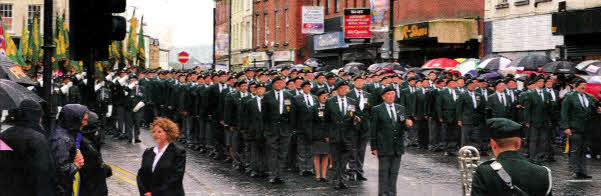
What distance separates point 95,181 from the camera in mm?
8383

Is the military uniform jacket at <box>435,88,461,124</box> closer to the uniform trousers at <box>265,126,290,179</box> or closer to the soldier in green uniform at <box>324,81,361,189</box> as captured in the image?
the soldier in green uniform at <box>324,81,361,189</box>

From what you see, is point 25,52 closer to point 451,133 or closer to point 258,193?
point 451,133

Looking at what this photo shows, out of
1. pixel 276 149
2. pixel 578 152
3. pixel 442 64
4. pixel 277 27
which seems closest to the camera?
pixel 276 149

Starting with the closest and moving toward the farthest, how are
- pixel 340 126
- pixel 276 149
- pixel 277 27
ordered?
pixel 340 126
pixel 276 149
pixel 277 27

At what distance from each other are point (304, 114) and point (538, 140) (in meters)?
5.77

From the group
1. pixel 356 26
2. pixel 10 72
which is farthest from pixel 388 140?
pixel 356 26

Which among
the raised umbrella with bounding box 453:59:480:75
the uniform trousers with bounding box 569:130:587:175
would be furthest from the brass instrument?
the raised umbrella with bounding box 453:59:480:75

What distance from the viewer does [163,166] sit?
25.7 feet

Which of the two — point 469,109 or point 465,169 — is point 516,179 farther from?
point 469,109

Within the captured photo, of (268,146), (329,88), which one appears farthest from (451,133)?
(268,146)

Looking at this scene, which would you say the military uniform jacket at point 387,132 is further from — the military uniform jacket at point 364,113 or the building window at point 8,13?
the building window at point 8,13

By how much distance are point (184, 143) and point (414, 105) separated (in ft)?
20.5

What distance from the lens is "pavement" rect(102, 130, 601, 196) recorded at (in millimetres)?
13789

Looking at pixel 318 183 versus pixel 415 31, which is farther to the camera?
pixel 415 31
